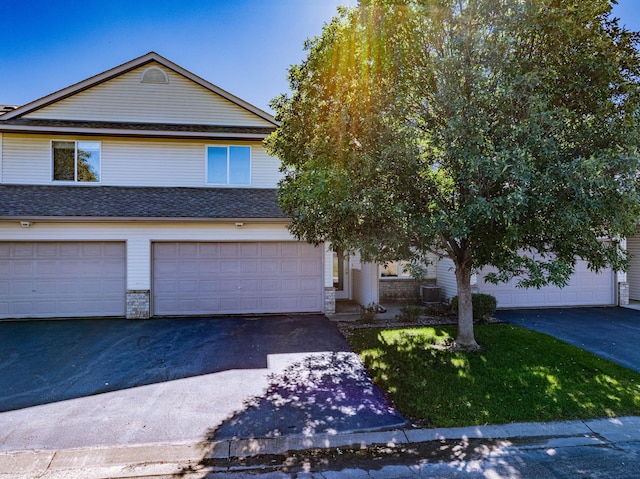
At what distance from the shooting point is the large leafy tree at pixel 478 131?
5059 millimetres

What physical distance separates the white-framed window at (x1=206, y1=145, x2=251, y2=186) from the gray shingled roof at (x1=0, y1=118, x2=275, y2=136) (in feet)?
2.03

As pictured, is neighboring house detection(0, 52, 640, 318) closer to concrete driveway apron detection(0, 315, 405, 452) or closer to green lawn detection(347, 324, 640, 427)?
concrete driveway apron detection(0, 315, 405, 452)

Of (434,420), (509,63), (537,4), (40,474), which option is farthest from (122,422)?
(537,4)

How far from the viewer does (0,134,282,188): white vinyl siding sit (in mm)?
11383

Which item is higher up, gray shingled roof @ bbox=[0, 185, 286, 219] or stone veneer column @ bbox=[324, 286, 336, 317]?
gray shingled roof @ bbox=[0, 185, 286, 219]

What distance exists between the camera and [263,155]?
12.2 metres

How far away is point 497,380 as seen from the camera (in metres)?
6.05

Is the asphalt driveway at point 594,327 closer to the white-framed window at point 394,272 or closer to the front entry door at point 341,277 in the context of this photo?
the white-framed window at point 394,272

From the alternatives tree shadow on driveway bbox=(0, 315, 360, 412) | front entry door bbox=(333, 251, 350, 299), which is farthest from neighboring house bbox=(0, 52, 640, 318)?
front entry door bbox=(333, 251, 350, 299)

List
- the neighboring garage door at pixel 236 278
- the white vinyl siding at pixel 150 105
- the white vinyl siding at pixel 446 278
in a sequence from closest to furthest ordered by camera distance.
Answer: the neighboring garage door at pixel 236 278 → the white vinyl siding at pixel 150 105 → the white vinyl siding at pixel 446 278

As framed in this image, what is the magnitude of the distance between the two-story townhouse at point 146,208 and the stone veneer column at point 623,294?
1023 centimetres

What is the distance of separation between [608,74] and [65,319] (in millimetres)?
13883

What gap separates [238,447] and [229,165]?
380 inches

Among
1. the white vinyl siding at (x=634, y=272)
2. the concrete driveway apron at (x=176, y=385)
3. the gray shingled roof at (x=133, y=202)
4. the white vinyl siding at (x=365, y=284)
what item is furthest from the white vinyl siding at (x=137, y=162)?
the white vinyl siding at (x=634, y=272)
